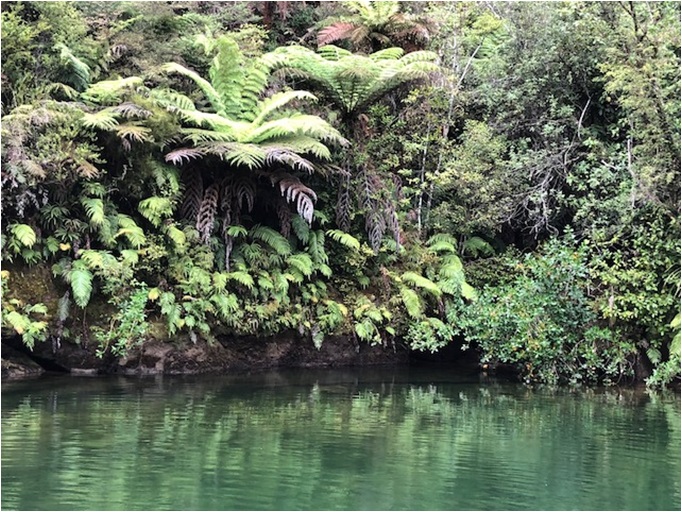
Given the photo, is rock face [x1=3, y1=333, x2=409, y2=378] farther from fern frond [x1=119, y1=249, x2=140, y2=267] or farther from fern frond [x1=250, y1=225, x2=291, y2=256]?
fern frond [x1=250, y1=225, x2=291, y2=256]

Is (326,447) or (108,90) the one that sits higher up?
(108,90)

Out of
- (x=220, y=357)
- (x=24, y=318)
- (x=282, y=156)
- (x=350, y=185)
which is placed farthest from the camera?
(x=350, y=185)

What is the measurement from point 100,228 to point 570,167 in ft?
25.7

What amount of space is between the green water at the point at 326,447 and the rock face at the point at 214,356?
53 centimetres

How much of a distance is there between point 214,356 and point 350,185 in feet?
11.7

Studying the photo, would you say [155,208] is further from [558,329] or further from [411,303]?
[558,329]

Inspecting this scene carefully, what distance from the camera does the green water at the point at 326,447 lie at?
4.75 m

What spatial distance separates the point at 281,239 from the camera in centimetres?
1086

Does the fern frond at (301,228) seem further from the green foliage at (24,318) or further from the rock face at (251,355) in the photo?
the green foliage at (24,318)

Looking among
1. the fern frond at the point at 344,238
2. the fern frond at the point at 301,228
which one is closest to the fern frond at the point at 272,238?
the fern frond at the point at 301,228

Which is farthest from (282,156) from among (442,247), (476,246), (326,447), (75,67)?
(326,447)

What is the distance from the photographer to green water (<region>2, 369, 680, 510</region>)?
4.75 meters

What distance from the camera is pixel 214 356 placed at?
1070cm

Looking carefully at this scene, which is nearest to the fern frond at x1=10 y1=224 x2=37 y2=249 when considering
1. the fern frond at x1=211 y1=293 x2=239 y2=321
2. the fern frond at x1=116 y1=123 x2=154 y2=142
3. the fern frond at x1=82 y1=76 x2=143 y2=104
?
the fern frond at x1=116 y1=123 x2=154 y2=142
